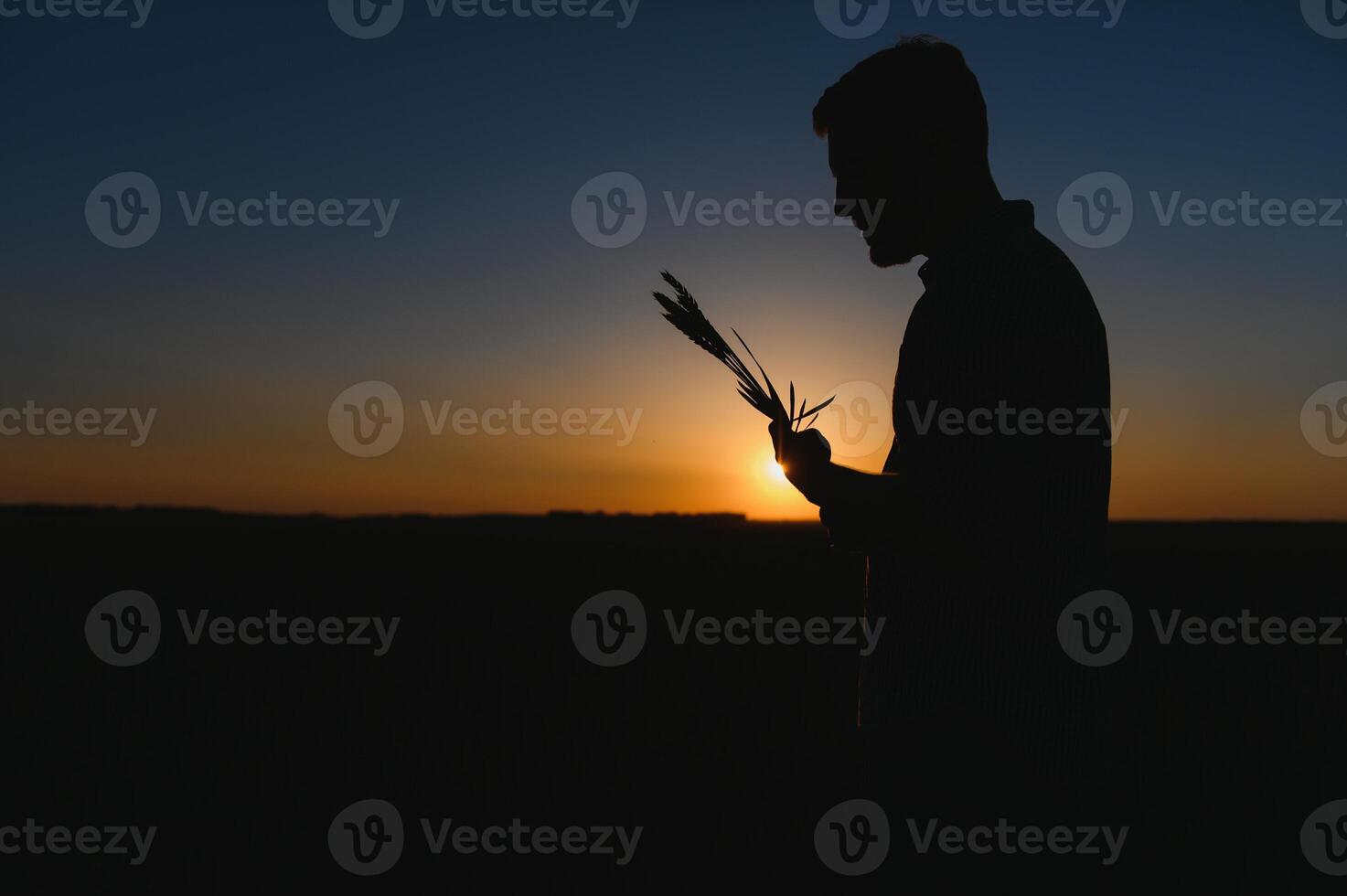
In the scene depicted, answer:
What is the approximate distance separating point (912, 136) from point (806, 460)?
69 cm

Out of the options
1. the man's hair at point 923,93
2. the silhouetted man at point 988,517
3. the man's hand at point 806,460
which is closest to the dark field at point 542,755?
the silhouetted man at point 988,517

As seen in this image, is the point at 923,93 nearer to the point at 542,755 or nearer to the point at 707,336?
the point at 707,336

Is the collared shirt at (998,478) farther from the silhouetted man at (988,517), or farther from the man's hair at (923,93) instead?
the man's hair at (923,93)

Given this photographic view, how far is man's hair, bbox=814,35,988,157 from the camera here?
6.25 feet

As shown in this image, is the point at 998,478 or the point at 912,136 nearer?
the point at 998,478

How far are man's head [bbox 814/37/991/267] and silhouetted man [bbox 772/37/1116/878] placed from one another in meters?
0.12

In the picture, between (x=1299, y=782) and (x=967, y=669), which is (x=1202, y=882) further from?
(x=967, y=669)

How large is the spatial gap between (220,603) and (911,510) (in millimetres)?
15759

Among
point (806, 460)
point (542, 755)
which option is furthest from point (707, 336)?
point (542, 755)

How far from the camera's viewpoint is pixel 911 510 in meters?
1.67

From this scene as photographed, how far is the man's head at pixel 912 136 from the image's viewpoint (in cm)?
191

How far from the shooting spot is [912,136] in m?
1.92

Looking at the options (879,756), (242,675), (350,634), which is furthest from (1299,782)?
(350,634)

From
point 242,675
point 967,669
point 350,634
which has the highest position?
point 350,634
